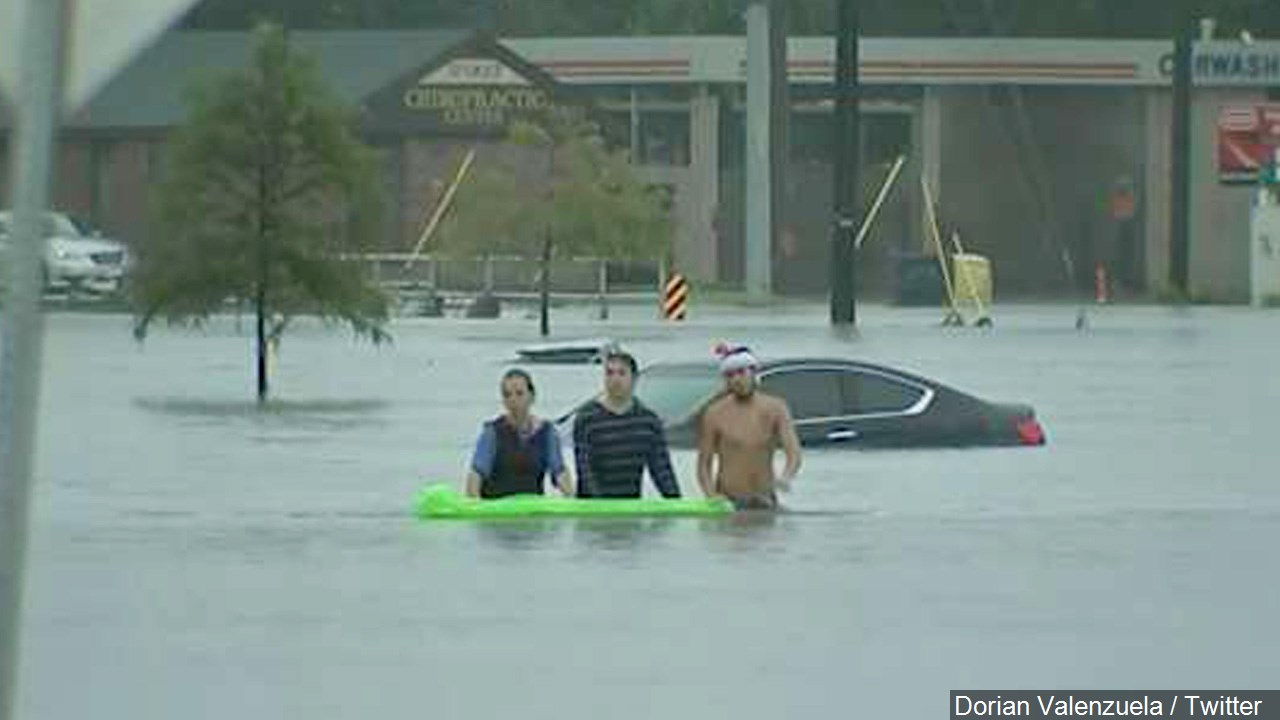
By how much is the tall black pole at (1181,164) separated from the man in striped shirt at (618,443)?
176 ft

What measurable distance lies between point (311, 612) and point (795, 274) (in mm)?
62390

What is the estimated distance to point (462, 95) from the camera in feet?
239

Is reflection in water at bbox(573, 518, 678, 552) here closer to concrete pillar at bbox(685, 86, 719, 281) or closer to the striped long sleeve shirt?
the striped long sleeve shirt

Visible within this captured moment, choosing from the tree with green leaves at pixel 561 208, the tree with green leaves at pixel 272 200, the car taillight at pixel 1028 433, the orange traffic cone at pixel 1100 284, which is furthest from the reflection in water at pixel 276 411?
the orange traffic cone at pixel 1100 284

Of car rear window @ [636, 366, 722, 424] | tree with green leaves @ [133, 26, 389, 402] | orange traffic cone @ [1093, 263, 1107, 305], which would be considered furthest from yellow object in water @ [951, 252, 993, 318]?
car rear window @ [636, 366, 722, 424]

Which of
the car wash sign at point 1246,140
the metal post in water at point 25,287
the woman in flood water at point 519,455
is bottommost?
the woman in flood water at point 519,455

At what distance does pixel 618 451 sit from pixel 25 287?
14735 millimetres

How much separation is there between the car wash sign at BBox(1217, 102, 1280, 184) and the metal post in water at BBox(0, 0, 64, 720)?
68533mm

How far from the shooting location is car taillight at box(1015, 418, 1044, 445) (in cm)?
3139

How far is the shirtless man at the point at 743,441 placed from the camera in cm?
2117

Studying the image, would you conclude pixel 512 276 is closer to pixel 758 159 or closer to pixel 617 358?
pixel 758 159

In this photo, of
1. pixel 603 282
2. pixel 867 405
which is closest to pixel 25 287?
pixel 867 405

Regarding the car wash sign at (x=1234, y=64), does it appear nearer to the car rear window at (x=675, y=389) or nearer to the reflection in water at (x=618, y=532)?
the car rear window at (x=675, y=389)

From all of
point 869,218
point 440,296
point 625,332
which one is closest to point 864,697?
point 625,332
